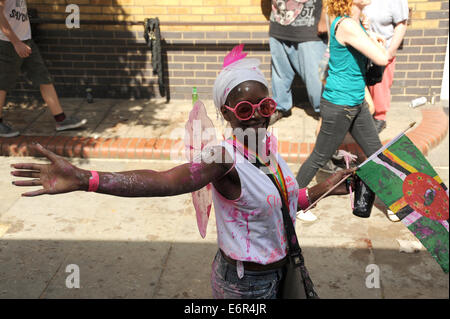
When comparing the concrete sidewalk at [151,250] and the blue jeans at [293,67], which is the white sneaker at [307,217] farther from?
the blue jeans at [293,67]

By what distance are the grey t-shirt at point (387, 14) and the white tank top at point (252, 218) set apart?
14.0 ft

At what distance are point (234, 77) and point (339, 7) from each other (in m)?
2.33

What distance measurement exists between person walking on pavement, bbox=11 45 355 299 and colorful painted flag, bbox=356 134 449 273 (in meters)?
0.47

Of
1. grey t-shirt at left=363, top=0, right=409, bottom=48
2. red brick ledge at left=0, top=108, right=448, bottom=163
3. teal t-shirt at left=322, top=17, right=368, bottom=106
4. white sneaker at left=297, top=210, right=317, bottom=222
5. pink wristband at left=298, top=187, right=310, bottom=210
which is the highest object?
grey t-shirt at left=363, top=0, right=409, bottom=48

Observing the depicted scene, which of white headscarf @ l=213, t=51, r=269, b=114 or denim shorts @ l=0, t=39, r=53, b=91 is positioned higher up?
white headscarf @ l=213, t=51, r=269, b=114

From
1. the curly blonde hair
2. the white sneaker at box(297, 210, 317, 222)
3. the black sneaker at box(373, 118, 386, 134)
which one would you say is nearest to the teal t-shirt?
the curly blonde hair

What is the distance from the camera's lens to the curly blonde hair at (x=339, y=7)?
4.59 meters

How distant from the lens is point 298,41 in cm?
696

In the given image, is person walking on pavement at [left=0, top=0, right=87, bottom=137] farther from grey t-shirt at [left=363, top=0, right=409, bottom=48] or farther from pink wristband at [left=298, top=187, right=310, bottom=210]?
pink wristband at [left=298, top=187, right=310, bottom=210]

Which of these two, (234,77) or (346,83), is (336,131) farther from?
(234,77)

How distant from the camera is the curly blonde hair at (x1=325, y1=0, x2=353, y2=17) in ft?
15.1

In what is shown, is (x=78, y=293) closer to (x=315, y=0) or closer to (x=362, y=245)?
(x=362, y=245)

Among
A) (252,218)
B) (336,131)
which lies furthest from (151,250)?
(252,218)
